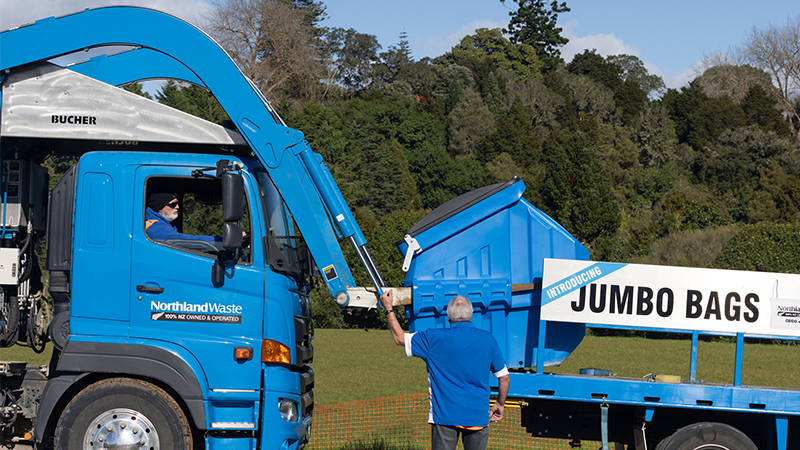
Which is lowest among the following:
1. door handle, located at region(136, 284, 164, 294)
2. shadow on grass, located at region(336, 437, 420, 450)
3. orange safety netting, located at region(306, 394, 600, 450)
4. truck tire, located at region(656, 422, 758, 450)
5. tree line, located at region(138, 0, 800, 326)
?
orange safety netting, located at region(306, 394, 600, 450)

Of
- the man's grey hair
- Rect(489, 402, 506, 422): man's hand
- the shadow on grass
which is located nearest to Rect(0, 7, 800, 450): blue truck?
Rect(489, 402, 506, 422): man's hand

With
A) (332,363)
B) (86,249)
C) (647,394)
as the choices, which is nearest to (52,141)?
(86,249)

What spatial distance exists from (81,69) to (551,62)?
12641cm

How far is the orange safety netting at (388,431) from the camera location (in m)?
9.45

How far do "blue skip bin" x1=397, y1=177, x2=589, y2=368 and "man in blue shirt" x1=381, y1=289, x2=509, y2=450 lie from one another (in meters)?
0.92

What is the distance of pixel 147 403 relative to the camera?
5.92 m

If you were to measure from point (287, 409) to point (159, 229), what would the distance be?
1.90 m

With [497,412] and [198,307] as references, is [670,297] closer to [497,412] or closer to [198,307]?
[497,412]

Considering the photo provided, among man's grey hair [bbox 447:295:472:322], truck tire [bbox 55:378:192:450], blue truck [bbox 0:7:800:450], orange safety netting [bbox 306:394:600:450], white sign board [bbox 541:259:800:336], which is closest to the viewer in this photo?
man's grey hair [bbox 447:295:472:322]

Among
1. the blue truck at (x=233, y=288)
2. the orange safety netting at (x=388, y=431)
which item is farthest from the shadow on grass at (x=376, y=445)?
the blue truck at (x=233, y=288)

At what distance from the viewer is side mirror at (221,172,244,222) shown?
5762 mm

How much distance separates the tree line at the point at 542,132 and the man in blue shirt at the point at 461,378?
3034cm

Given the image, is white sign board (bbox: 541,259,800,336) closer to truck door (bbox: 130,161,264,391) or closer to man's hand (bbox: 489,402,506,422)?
man's hand (bbox: 489,402,506,422)

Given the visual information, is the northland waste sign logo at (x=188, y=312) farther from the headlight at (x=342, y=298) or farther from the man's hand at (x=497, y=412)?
the man's hand at (x=497, y=412)
